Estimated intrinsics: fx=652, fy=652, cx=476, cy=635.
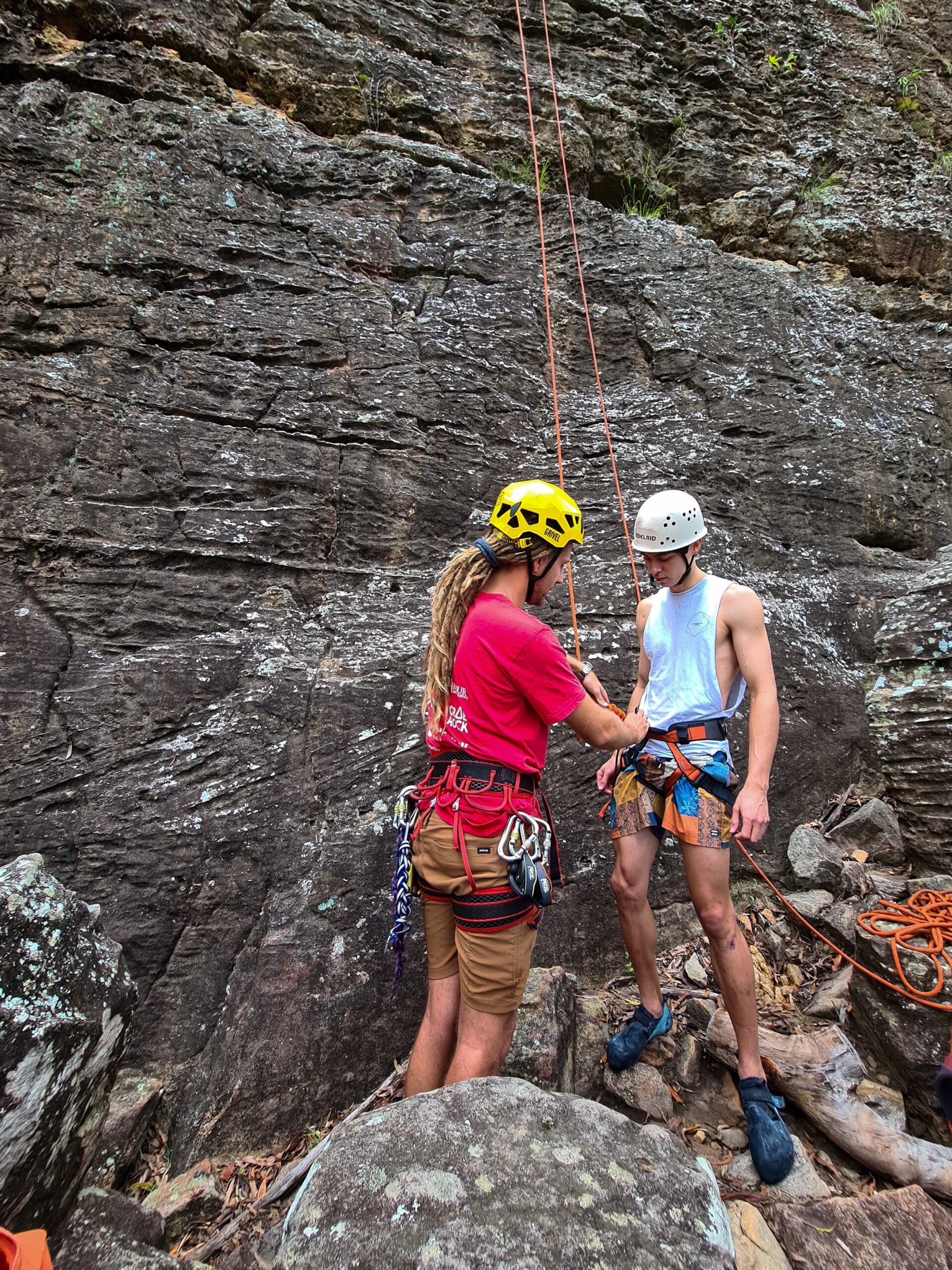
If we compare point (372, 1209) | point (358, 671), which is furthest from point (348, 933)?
point (372, 1209)

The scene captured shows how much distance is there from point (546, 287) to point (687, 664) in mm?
3707

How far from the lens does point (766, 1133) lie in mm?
2734

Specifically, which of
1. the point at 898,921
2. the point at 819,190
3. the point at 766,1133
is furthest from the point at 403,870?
the point at 819,190

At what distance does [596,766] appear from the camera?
4.16 m

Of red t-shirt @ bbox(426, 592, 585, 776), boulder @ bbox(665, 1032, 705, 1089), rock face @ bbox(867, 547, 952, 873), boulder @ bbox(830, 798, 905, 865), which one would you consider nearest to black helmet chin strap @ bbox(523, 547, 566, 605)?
red t-shirt @ bbox(426, 592, 585, 776)

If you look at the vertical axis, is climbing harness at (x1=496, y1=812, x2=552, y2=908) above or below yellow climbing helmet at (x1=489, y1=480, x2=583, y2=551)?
below

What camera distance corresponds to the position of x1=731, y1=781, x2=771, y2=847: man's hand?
279 centimetres

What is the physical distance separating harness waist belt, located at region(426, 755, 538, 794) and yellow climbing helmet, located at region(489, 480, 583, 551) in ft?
2.93

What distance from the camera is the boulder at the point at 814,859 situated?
4141 mm

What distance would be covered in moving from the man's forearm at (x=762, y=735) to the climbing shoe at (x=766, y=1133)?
4.35 ft

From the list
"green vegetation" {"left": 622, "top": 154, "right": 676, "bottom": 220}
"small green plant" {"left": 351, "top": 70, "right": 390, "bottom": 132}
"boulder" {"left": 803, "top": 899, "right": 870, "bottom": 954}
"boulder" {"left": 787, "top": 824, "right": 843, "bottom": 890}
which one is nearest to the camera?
"boulder" {"left": 803, "top": 899, "right": 870, "bottom": 954}

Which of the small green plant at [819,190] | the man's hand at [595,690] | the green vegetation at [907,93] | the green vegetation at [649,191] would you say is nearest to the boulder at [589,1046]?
the man's hand at [595,690]

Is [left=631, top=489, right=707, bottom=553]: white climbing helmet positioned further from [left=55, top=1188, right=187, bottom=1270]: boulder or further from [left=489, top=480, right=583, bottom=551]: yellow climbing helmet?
[left=55, top=1188, right=187, bottom=1270]: boulder

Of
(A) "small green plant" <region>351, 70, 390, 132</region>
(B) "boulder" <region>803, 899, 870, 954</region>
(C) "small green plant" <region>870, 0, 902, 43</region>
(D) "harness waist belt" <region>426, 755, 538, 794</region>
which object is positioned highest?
(C) "small green plant" <region>870, 0, 902, 43</region>
